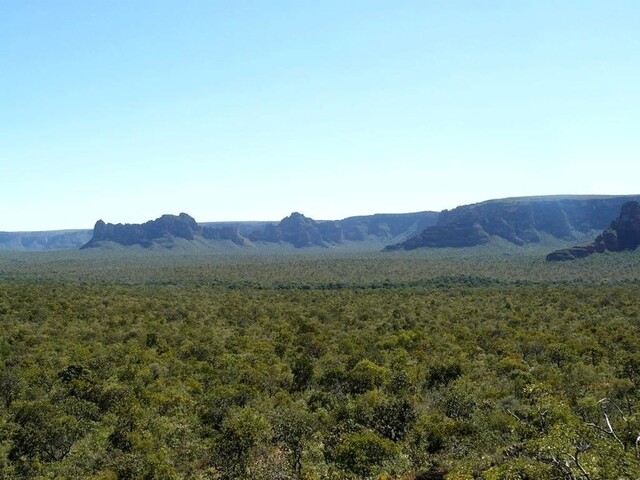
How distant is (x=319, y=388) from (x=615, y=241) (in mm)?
151767

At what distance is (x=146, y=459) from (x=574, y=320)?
55.3 metres

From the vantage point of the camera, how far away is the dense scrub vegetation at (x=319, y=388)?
21.9 meters

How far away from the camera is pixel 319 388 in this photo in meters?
37.6

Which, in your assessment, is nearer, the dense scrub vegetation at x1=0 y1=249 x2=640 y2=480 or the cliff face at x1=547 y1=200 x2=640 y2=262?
the dense scrub vegetation at x1=0 y1=249 x2=640 y2=480

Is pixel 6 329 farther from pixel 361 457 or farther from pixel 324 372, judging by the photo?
pixel 361 457

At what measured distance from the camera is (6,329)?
52.0 m

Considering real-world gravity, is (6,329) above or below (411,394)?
above

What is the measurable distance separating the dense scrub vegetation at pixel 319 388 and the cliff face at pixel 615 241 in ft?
276

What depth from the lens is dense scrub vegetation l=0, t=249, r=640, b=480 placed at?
21938mm

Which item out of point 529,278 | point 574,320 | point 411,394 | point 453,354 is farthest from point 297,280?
point 411,394

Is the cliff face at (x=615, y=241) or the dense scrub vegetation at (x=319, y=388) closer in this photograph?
the dense scrub vegetation at (x=319, y=388)

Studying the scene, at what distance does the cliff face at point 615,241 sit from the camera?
507ft

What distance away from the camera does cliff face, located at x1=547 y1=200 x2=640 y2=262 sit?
507ft

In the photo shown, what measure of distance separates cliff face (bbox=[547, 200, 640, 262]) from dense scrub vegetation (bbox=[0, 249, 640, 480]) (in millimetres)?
84154
